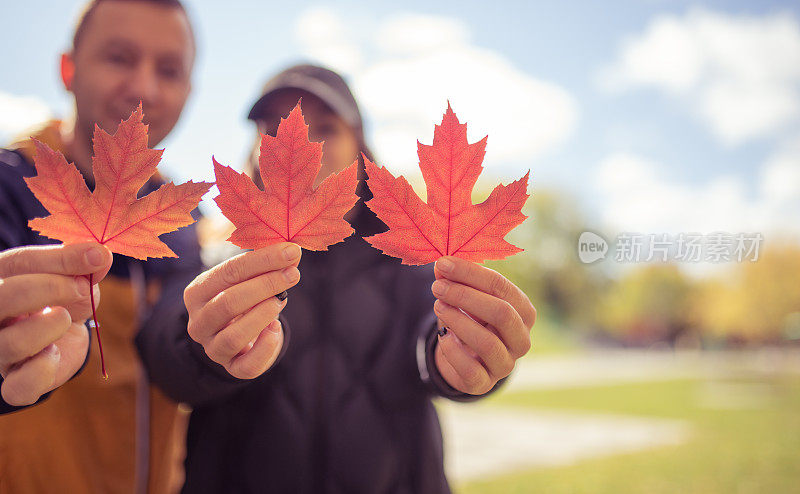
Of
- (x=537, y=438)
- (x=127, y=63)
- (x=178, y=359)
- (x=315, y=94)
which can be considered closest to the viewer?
(x=178, y=359)

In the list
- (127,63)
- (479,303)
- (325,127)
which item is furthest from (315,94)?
(479,303)

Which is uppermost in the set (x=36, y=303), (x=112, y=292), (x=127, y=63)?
(x=127, y=63)

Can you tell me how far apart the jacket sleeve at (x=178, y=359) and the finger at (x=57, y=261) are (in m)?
0.48

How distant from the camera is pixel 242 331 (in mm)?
1225

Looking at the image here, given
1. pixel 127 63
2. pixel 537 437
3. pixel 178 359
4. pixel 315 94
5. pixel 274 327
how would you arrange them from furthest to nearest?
pixel 537 437
pixel 315 94
pixel 127 63
pixel 178 359
pixel 274 327

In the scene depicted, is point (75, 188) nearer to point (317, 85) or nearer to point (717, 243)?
point (317, 85)

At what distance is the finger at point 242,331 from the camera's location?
1225 millimetres

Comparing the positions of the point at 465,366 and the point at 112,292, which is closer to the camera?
the point at 465,366

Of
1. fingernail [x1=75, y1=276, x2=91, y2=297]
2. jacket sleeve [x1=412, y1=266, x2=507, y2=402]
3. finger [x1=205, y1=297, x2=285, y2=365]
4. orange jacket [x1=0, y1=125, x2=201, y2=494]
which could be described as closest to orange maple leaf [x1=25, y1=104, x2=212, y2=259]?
fingernail [x1=75, y1=276, x2=91, y2=297]

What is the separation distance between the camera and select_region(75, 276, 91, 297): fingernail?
3.95 ft

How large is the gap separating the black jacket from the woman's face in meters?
0.41

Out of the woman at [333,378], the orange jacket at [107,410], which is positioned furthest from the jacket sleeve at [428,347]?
the orange jacket at [107,410]

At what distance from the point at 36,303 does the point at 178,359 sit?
1.71ft

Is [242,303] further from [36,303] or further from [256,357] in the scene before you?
[36,303]
